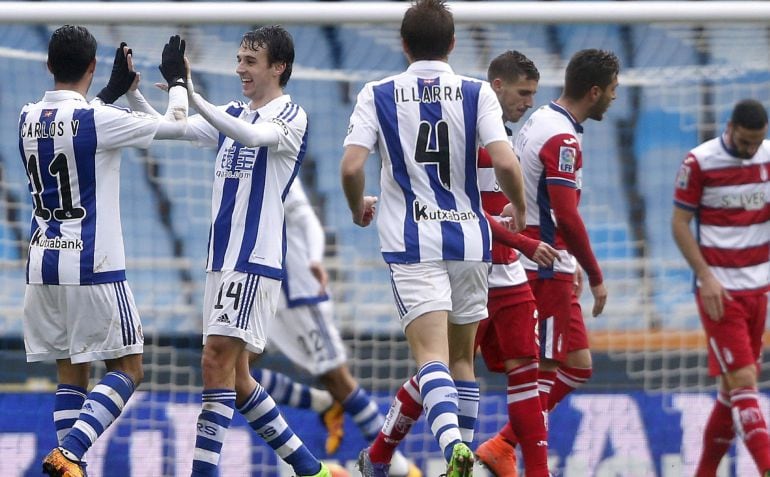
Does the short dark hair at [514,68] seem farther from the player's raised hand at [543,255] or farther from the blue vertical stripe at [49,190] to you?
the blue vertical stripe at [49,190]

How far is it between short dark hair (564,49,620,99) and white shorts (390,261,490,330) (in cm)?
129

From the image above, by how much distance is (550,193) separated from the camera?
6.78 meters

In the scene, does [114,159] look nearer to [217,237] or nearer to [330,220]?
[217,237]

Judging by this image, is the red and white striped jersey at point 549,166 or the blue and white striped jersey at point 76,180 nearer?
the blue and white striped jersey at point 76,180

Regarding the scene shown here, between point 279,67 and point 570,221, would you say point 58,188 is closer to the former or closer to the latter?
point 279,67

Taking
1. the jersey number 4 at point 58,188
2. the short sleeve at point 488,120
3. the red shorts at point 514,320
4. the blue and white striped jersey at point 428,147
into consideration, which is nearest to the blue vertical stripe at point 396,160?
the blue and white striped jersey at point 428,147

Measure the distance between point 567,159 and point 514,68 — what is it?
0.58 meters

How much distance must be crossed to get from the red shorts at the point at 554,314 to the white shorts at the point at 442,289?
2.72ft

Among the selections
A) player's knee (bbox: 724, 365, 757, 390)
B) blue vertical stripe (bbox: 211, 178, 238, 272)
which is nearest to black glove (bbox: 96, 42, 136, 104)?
blue vertical stripe (bbox: 211, 178, 238, 272)

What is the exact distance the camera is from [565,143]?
6781mm

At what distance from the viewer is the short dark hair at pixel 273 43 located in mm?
6457

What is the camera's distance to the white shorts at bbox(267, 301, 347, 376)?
342 inches

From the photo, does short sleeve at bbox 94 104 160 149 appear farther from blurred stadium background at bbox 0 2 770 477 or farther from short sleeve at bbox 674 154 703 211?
short sleeve at bbox 674 154 703 211

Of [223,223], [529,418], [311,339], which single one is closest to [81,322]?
[223,223]
